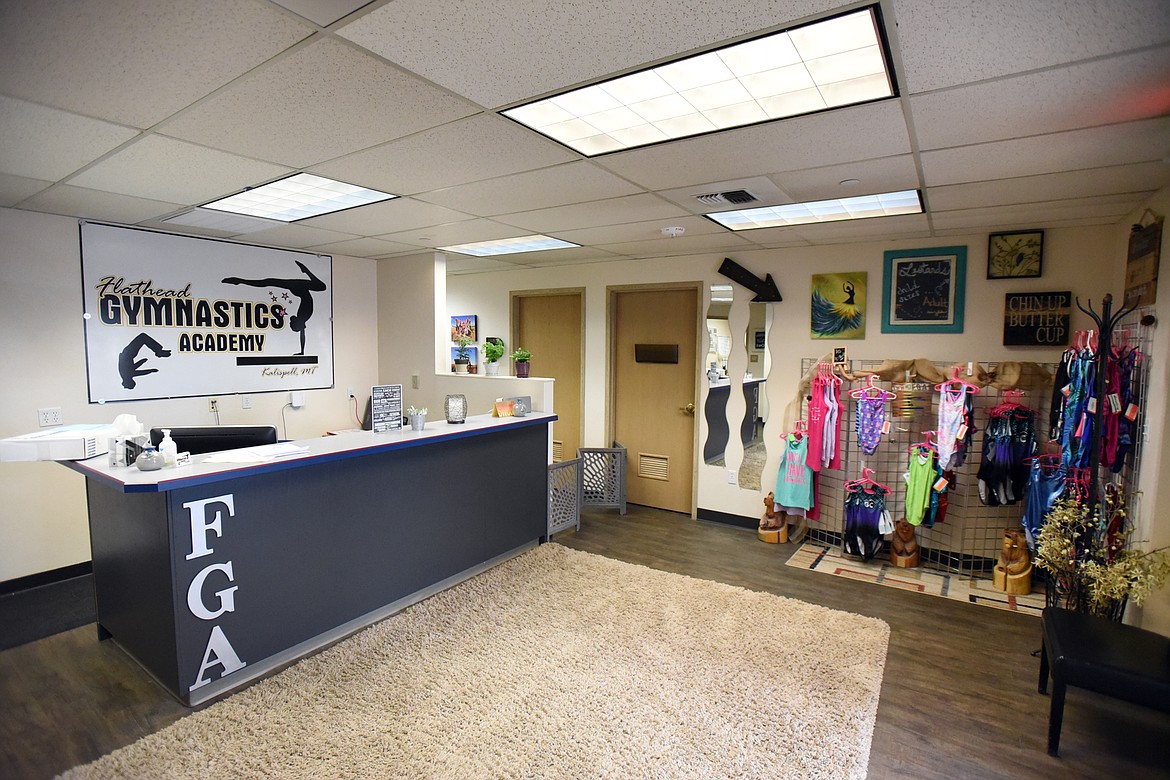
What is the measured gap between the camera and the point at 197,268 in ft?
13.8

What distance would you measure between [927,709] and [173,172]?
4.09 m

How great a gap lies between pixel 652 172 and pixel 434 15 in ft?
4.56

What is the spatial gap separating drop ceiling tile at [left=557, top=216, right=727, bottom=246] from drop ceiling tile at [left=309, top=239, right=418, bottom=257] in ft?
4.66

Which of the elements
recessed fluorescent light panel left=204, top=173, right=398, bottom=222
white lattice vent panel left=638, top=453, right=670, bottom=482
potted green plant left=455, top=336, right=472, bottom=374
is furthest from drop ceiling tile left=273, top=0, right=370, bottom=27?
white lattice vent panel left=638, top=453, right=670, bottom=482

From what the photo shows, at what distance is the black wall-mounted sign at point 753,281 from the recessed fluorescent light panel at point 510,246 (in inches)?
49.8

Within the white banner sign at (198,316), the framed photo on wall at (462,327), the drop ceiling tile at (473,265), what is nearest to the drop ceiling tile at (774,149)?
the drop ceiling tile at (473,265)

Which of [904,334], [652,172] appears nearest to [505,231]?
[652,172]

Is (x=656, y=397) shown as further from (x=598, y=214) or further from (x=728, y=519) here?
(x=598, y=214)

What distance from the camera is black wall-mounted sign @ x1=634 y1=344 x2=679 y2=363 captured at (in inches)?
→ 206

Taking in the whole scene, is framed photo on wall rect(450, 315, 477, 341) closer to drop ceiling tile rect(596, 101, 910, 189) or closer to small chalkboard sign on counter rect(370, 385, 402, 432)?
small chalkboard sign on counter rect(370, 385, 402, 432)

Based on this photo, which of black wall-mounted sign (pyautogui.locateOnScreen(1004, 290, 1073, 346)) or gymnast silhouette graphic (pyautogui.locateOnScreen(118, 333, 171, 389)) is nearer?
black wall-mounted sign (pyautogui.locateOnScreen(1004, 290, 1073, 346))

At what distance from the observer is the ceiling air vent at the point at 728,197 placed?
115 inches

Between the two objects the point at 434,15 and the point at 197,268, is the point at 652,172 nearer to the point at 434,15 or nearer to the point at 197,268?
the point at 434,15

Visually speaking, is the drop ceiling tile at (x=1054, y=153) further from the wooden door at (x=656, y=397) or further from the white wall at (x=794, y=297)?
the wooden door at (x=656, y=397)
